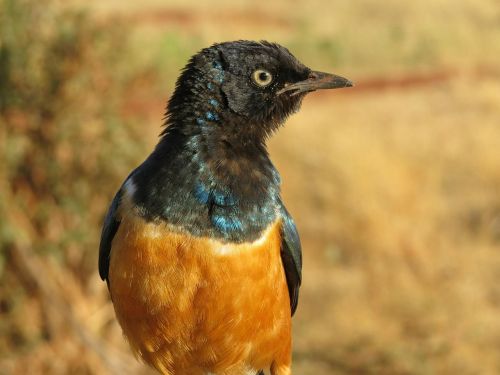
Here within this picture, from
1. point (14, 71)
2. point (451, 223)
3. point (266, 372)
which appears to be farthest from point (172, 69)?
point (266, 372)

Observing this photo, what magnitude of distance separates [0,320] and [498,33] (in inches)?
512

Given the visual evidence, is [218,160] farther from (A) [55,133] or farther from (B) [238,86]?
(A) [55,133]

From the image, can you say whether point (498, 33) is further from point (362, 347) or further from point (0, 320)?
point (0, 320)

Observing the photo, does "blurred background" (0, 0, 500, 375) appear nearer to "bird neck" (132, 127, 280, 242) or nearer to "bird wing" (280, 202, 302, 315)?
"bird wing" (280, 202, 302, 315)

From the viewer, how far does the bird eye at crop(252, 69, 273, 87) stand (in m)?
3.36

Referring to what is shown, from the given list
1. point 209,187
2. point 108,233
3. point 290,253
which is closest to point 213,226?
point 209,187

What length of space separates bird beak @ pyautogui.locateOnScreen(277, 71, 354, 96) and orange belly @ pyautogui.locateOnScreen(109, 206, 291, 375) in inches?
22.0

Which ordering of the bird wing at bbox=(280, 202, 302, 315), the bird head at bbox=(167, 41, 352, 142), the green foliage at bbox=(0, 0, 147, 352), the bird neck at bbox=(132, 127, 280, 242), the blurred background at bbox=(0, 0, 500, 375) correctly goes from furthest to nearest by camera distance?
1. the blurred background at bbox=(0, 0, 500, 375)
2. the green foliage at bbox=(0, 0, 147, 352)
3. the bird wing at bbox=(280, 202, 302, 315)
4. the bird head at bbox=(167, 41, 352, 142)
5. the bird neck at bbox=(132, 127, 280, 242)

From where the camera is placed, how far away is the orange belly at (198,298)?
10.4 ft

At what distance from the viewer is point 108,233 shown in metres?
3.57

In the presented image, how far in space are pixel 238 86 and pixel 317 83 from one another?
1.11 feet

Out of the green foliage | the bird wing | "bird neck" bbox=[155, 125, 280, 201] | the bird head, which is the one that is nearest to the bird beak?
the bird head

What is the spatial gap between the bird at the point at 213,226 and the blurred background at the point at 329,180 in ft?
10.4

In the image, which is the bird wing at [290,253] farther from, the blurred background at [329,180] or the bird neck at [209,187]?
the blurred background at [329,180]
